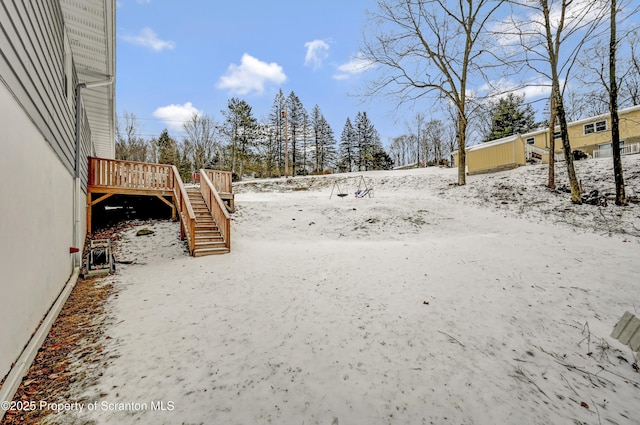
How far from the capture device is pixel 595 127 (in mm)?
18469

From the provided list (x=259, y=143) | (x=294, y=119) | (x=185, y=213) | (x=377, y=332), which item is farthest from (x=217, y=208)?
(x=294, y=119)

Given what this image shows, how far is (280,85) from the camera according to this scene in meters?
37.0

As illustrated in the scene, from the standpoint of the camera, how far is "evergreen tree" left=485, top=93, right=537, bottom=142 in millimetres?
30266

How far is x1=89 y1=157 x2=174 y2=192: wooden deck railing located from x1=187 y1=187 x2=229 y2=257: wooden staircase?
138 cm

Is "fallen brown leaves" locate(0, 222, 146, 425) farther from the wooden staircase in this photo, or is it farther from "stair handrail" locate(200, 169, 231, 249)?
"stair handrail" locate(200, 169, 231, 249)

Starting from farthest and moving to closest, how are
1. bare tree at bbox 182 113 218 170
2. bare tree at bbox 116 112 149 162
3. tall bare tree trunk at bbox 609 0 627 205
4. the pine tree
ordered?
the pine tree, bare tree at bbox 182 113 218 170, bare tree at bbox 116 112 149 162, tall bare tree trunk at bbox 609 0 627 205

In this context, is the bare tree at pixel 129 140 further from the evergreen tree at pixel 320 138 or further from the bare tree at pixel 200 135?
the evergreen tree at pixel 320 138

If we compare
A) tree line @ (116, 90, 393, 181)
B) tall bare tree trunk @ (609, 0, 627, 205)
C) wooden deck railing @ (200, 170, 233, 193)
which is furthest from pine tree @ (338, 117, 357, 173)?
tall bare tree trunk @ (609, 0, 627, 205)

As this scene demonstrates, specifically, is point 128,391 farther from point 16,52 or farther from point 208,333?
point 16,52

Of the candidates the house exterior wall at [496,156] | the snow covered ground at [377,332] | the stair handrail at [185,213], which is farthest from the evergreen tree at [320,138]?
the snow covered ground at [377,332]

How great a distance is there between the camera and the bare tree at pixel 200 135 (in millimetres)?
31844

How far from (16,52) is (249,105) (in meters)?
31.8

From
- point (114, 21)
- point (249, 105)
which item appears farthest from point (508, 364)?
point (249, 105)

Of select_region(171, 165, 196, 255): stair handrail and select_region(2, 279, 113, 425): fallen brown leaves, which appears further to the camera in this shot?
select_region(171, 165, 196, 255): stair handrail
